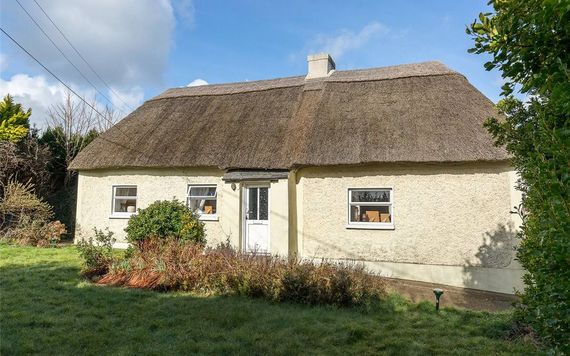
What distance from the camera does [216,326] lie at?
17.2 ft

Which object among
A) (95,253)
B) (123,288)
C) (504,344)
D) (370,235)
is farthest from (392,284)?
(95,253)

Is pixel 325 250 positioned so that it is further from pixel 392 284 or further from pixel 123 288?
pixel 123 288

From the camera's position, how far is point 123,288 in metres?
7.19

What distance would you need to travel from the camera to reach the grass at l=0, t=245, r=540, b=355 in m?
4.52

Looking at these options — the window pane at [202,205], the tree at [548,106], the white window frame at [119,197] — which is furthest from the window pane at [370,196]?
the white window frame at [119,197]

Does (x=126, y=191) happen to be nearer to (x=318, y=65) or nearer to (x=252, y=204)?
(x=252, y=204)

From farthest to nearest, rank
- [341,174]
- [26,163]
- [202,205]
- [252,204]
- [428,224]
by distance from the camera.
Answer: [26,163], [202,205], [252,204], [341,174], [428,224]

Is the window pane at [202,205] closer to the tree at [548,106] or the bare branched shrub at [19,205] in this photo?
the bare branched shrub at [19,205]

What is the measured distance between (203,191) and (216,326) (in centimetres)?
727

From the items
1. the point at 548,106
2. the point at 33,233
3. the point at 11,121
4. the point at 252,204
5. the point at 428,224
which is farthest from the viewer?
the point at 11,121

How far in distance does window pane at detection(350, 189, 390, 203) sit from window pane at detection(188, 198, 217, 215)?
440 centimetres

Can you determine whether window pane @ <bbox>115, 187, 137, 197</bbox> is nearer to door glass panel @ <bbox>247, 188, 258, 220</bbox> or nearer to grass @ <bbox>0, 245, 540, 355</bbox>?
door glass panel @ <bbox>247, 188, 258, 220</bbox>

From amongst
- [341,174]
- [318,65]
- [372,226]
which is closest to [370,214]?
[372,226]

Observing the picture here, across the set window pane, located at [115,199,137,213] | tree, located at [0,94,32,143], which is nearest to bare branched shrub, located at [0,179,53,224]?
tree, located at [0,94,32,143]
